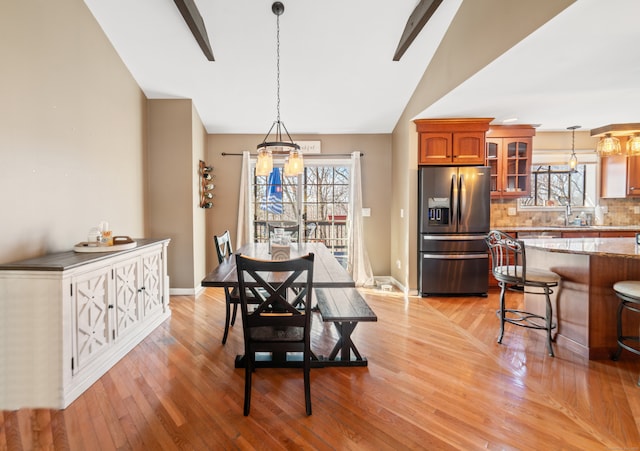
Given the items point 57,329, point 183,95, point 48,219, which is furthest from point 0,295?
point 183,95

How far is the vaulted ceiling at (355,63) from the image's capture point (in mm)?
2375

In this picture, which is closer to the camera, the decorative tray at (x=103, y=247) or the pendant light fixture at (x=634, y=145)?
the decorative tray at (x=103, y=247)

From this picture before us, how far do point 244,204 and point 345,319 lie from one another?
3227 mm

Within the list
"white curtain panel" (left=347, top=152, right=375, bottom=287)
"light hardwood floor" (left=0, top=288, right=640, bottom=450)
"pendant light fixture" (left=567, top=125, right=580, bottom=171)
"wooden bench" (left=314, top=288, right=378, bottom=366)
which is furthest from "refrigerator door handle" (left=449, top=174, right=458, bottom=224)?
"wooden bench" (left=314, top=288, right=378, bottom=366)

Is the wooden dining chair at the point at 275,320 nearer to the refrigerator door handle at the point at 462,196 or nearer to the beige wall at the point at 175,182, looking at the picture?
the beige wall at the point at 175,182

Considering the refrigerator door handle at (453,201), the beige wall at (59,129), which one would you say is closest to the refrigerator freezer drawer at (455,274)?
the refrigerator door handle at (453,201)

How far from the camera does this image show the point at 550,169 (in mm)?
5113

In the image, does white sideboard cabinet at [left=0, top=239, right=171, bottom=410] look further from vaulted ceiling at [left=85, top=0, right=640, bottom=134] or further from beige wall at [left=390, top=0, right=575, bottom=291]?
beige wall at [left=390, top=0, right=575, bottom=291]

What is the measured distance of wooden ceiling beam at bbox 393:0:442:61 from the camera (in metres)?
2.70

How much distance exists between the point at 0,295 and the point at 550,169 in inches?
262

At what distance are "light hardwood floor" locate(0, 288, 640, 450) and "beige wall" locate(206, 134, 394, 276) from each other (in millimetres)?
2374

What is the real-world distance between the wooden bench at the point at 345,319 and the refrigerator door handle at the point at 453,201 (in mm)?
2203

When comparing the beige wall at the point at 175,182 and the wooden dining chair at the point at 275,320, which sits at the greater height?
the beige wall at the point at 175,182

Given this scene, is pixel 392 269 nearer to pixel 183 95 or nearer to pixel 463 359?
pixel 463 359
